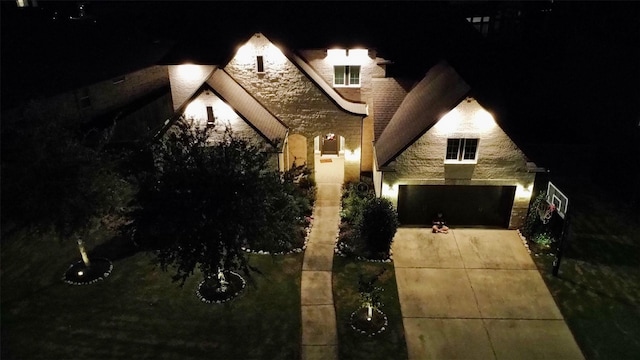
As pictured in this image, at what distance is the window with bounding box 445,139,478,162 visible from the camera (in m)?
18.9

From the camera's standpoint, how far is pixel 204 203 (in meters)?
13.2

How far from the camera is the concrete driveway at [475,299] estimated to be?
14.3 metres

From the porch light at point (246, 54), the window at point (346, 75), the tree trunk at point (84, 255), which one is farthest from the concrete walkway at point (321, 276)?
the tree trunk at point (84, 255)

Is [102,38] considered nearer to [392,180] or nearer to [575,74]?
[392,180]

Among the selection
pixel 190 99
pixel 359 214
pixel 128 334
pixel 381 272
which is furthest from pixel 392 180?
pixel 128 334

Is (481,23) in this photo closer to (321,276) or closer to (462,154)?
(462,154)

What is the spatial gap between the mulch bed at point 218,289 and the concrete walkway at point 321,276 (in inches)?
99.3

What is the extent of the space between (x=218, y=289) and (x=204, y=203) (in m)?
4.80

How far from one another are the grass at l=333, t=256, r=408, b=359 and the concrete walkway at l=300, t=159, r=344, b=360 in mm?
285

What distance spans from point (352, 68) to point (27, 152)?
1624 cm

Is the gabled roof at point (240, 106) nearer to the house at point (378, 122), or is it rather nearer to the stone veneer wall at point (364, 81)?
the house at point (378, 122)

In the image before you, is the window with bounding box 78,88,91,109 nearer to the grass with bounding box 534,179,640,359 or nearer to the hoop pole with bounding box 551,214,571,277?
the grass with bounding box 534,179,640,359

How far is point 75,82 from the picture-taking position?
28203mm

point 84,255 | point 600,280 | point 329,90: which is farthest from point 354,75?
point 84,255
